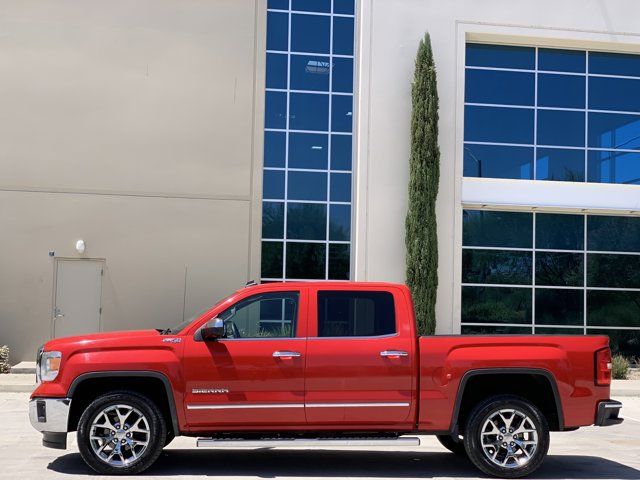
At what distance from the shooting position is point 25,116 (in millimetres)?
20797

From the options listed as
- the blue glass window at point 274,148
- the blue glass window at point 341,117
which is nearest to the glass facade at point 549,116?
the blue glass window at point 341,117

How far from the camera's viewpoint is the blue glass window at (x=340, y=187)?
2158cm

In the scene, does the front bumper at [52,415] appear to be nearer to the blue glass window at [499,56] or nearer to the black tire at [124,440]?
the black tire at [124,440]

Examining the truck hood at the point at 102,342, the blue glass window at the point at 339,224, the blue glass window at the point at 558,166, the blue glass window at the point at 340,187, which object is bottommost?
the truck hood at the point at 102,342

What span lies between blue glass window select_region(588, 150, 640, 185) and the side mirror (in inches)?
639

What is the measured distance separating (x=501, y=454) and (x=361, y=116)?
1372 cm

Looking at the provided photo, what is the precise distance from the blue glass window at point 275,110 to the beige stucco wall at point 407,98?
1.86 metres

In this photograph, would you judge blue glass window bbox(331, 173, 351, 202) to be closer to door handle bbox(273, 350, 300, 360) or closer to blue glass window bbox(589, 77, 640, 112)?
blue glass window bbox(589, 77, 640, 112)

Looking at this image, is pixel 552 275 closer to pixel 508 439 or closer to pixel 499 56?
pixel 499 56

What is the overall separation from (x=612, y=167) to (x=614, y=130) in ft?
3.27

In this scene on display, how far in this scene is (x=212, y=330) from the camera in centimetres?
828

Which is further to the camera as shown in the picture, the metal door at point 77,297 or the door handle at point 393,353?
the metal door at point 77,297

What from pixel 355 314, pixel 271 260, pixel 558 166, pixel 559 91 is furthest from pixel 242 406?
pixel 559 91

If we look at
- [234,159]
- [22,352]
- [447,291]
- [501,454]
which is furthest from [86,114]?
[501,454]
